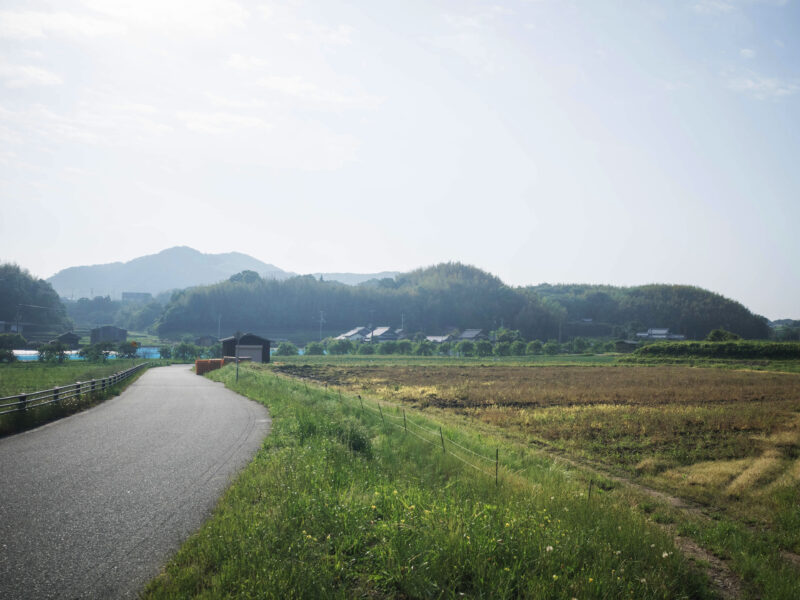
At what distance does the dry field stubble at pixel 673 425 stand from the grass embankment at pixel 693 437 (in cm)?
4

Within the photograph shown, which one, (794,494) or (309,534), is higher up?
(309,534)

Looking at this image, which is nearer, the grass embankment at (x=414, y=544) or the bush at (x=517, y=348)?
the grass embankment at (x=414, y=544)

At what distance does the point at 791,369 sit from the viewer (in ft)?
158

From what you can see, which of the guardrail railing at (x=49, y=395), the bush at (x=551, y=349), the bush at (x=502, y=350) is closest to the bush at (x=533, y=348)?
the bush at (x=551, y=349)

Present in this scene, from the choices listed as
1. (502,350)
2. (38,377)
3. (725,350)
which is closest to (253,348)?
(38,377)

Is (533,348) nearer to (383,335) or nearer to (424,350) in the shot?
(424,350)

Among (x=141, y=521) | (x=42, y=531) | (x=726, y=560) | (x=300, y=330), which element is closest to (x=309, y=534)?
(x=141, y=521)

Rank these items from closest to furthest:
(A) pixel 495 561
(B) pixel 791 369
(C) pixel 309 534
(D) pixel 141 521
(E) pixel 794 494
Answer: (A) pixel 495 561 < (C) pixel 309 534 < (D) pixel 141 521 < (E) pixel 794 494 < (B) pixel 791 369

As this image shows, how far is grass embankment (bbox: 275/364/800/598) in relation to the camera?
855cm

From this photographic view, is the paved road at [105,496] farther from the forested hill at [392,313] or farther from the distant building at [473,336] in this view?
the forested hill at [392,313]

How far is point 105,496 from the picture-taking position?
880 cm

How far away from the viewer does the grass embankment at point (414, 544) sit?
17.8 ft

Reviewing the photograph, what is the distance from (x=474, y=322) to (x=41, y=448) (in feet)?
593

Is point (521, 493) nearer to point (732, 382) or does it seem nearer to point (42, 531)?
point (42, 531)
